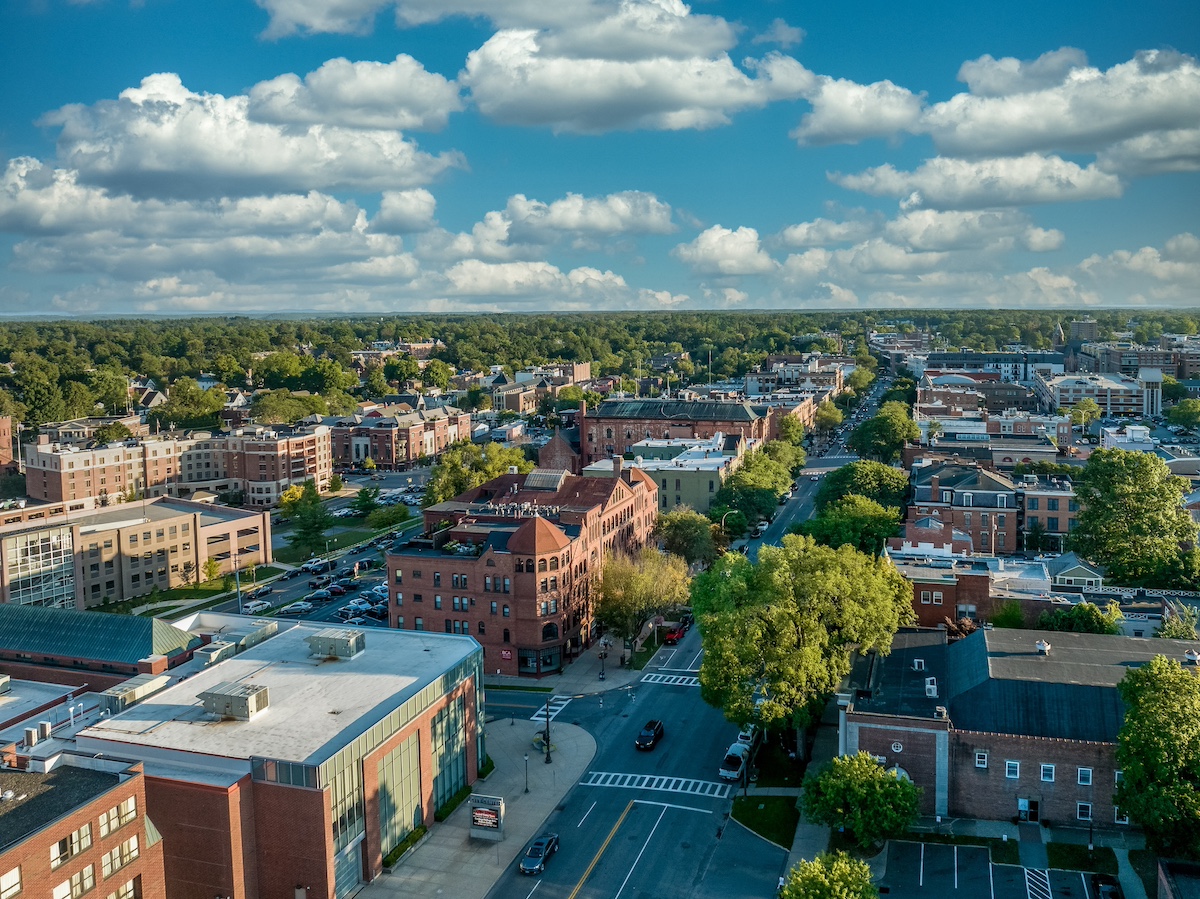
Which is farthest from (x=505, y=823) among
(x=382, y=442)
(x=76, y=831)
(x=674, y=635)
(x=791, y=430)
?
(x=382, y=442)

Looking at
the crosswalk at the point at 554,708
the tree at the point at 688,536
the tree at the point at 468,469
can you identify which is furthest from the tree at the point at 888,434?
the crosswalk at the point at 554,708

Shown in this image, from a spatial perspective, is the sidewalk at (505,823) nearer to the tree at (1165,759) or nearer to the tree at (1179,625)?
the tree at (1165,759)

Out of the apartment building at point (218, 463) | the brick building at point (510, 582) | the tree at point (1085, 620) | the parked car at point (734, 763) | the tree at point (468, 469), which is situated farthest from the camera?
the apartment building at point (218, 463)

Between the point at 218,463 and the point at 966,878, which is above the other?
the point at 218,463

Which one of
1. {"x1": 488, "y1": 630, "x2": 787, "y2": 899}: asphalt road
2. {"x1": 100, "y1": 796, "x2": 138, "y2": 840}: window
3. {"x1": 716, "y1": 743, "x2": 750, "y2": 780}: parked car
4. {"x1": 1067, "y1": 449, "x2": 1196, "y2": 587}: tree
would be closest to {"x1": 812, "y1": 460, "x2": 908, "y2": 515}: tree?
{"x1": 1067, "y1": 449, "x2": 1196, "y2": 587}: tree

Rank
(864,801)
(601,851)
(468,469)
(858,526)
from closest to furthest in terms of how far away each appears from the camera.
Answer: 1. (864,801)
2. (601,851)
3. (858,526)
4. (468,469)

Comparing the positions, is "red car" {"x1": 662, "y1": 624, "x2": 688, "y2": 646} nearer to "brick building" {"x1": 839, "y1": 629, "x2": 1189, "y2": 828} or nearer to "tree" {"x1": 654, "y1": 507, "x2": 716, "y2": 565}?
"tree" {"x1": 654, "y1": 507, "x2": 716, "y2": 565}

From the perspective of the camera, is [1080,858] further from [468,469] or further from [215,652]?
[468,469]
